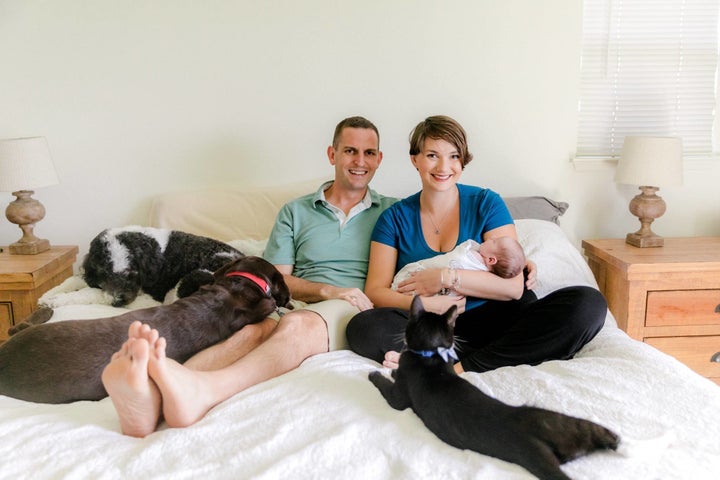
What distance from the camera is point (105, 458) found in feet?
3.94

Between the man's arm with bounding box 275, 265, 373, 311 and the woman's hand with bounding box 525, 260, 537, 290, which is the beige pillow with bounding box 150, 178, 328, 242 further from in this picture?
the woman's hand with bounding box 525, 260, 537, 290

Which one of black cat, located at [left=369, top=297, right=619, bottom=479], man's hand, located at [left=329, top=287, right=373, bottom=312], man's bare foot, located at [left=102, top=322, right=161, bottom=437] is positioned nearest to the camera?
black cat, located at [left=369, top=297, right=619, bottom=479]

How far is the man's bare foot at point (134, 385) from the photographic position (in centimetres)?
127

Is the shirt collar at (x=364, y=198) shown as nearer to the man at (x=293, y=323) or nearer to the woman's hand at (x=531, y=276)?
the man at (x=293, y=323)

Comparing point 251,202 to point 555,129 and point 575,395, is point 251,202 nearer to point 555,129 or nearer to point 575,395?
point 555,129

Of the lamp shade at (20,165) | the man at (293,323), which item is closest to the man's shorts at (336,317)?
the man at (293,323)

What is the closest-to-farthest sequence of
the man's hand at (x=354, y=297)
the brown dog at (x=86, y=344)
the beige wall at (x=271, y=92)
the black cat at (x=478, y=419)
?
the black cat at (x=478, y=419)
the brown dog at (x=86, y=344)
the man's hand at (x=354, y=297)
the beige wall at (x=271, y=92)

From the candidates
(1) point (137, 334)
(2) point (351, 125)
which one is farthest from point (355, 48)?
(1) point (137, 334)

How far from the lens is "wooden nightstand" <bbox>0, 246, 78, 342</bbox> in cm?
236

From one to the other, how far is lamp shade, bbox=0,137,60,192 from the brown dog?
1.20m

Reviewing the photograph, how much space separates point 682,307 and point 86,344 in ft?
7.25

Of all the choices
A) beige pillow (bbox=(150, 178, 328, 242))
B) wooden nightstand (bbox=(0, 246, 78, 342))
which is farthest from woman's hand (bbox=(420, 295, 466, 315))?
wooden nightstand (bbox=(0, 246, 78, 342))

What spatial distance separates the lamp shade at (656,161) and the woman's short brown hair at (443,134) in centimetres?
97

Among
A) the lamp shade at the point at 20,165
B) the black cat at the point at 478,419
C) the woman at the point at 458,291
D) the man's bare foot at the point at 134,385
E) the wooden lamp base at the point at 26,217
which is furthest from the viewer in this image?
the wooden lamp base at the point at 26,217
